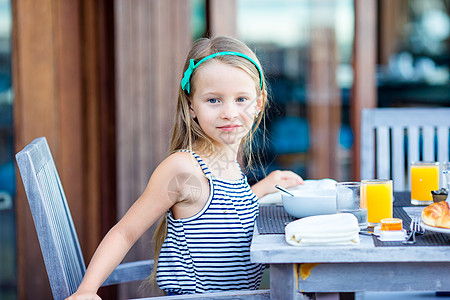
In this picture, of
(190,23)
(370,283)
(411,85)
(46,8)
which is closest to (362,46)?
(190,23)

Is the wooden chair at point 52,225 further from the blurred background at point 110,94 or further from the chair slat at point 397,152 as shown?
the chair slat at point 397,152

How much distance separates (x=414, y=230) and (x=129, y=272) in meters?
0.75

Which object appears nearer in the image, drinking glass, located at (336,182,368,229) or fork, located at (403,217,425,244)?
fork, located at (403,217,425,244)

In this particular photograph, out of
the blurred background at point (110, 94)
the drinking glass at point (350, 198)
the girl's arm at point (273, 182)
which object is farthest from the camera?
the blurred background at point (110, 94)

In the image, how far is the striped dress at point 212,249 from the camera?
4.06ft

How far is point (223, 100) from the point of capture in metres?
1.27

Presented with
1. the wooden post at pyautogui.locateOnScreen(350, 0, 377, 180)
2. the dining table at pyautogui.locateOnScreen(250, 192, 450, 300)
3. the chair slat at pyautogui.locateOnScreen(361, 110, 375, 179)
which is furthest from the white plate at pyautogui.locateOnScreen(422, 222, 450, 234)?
the wooden post at pyautogui.locateOnScreen(350, 0, 377, 180)

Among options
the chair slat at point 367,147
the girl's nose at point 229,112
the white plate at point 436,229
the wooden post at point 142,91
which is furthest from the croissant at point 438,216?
the wooden post at point 142,91

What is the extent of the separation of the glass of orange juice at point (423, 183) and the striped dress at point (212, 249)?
42cm

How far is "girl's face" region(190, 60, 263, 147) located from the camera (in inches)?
49.9

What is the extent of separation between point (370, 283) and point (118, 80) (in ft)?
4.95

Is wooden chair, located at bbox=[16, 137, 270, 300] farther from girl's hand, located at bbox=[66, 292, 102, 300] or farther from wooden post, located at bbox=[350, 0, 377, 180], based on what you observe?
wooden post, located at bbox=[350, 0, 377, 180]

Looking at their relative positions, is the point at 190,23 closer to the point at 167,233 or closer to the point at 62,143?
the point at 62,143

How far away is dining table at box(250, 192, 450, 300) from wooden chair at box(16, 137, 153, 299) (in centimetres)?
41
